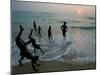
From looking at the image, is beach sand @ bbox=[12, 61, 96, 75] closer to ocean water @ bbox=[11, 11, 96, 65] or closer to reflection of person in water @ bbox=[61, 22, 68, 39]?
ocean water @ bbox=[11, 11, 96, 65]

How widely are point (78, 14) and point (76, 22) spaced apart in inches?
4.6

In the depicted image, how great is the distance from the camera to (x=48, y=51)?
259 cm

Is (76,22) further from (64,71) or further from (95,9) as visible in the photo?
(64,71)

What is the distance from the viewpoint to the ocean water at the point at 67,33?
247 cm

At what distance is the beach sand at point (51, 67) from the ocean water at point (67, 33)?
6cm

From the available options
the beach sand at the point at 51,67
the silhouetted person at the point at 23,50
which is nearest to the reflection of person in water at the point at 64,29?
the beach sand at the point at 51,67

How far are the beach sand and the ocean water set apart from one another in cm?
6

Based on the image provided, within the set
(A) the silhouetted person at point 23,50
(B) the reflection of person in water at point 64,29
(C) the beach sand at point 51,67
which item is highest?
(B) the reflection of person in water at point 64,29

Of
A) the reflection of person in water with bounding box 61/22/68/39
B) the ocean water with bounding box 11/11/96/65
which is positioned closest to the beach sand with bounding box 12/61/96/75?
the ocean water with bounding box 11/11/96/65

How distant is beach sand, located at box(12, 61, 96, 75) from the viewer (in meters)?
2.45

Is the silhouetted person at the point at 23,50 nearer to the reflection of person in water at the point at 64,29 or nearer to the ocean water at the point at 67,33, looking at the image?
the ocean water at the point at 67,33

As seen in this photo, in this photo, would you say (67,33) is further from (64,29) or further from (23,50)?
(23,50)

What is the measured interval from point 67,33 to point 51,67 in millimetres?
503

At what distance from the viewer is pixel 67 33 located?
2668mm
